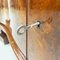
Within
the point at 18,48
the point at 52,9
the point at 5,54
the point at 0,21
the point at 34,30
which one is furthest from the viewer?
the point at 5,54

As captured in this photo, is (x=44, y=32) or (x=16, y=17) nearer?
(x=44, y=32)

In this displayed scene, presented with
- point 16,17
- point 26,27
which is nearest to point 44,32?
point 26,27

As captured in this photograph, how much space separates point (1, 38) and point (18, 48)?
195 millimetres

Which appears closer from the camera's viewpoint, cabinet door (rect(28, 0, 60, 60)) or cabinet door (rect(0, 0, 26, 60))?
cabinet door (rect(28, 0, 60, 60))

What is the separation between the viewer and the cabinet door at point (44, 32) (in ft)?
2.39

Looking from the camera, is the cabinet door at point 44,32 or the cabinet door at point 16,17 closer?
the cabinet door at point 44,32

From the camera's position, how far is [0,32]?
1.08m

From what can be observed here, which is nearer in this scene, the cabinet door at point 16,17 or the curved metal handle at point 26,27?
the curved metal handle at point 26,27

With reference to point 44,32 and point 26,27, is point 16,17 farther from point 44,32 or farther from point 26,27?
point 44,32

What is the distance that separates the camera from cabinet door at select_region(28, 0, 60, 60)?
0.73 meters

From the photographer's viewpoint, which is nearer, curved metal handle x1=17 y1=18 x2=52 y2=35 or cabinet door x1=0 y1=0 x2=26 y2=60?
curved metal handle x1=17 y1=18 x2=52 y2=35

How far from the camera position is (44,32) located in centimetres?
79

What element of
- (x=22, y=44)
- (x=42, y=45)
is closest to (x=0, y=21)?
(x=22, y=44)

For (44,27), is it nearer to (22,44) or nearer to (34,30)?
(34,30)
